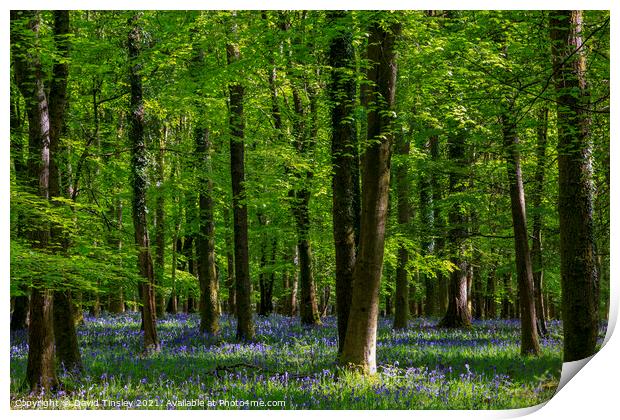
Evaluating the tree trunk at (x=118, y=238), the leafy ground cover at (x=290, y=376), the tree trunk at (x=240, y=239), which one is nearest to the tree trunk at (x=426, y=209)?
the leafy ground cover at (x=290, y=376)

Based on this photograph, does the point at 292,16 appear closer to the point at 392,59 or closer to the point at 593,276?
the point at 392,59

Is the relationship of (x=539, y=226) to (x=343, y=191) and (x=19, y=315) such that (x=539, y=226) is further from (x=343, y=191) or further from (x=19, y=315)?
(x=19, y=315)

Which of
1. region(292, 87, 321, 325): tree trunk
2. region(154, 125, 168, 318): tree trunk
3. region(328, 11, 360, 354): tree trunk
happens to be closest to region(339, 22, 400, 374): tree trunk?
region(328, 11, 360, 354): tree trunk

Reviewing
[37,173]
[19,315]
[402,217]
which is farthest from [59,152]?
[402,217]

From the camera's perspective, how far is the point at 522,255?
992 centimetres

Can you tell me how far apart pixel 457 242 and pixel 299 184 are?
3.57m

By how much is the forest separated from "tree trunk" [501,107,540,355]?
3 cm

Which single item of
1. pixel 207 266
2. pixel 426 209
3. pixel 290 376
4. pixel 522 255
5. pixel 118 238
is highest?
pixel 426 209

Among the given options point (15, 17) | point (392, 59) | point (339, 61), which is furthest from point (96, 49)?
point (392, 59)

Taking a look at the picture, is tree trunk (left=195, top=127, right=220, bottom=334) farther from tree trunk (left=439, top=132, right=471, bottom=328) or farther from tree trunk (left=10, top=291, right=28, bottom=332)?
tree trunk (left=439, top=132, right=471, bottom=328)

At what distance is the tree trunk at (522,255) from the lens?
9734mm

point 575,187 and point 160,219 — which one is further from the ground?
point 575,187

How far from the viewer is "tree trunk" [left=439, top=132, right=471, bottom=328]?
37.7 ft

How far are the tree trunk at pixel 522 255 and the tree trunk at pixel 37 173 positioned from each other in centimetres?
713
